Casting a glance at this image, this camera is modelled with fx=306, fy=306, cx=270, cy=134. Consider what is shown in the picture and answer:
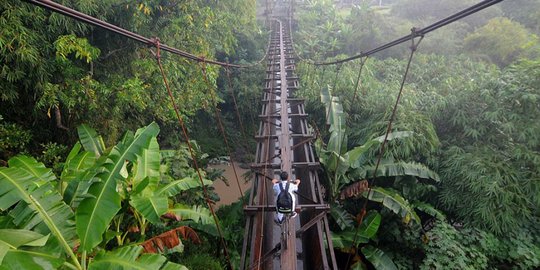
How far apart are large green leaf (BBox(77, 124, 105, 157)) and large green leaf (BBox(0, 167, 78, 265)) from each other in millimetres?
1439

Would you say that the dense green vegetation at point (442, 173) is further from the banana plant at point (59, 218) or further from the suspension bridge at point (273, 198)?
the banana plant at point (59, 218)

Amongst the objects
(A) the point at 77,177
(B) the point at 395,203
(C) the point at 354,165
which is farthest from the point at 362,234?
(A) the point at 77,177

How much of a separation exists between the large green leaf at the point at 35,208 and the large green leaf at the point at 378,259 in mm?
3228

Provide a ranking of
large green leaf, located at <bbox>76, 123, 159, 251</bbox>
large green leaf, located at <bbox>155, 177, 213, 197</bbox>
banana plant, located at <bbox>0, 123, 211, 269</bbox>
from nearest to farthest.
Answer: banana plant, located at <bbox>0, 123, 211, 269</bbox>, large green leaf, located at <bbox>76, 123, 159, 251</bbox>, large green leaf, located at <bbox>155, 177, 213, 197</bbox>

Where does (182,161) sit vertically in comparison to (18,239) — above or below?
above

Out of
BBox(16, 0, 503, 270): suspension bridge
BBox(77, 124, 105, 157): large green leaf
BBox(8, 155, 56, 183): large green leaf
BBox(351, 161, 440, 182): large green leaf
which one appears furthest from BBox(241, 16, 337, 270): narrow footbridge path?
BBox(77, 124, 105, 157): large green leaf

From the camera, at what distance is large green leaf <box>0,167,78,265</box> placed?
77.0 inches

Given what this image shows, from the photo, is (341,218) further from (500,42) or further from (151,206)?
(500,42)

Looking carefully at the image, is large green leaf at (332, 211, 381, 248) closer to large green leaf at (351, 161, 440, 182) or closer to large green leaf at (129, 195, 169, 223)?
large green leaf at (351, 161, 440, 182)

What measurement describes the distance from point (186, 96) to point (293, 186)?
3763 millimetres

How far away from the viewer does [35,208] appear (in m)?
2.01

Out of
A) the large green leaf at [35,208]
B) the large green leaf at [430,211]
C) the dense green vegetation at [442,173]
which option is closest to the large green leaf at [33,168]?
the large green leaf at [35,208]

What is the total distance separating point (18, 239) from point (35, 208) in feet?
0.78

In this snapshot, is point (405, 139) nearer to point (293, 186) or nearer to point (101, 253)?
point (293, 186)
